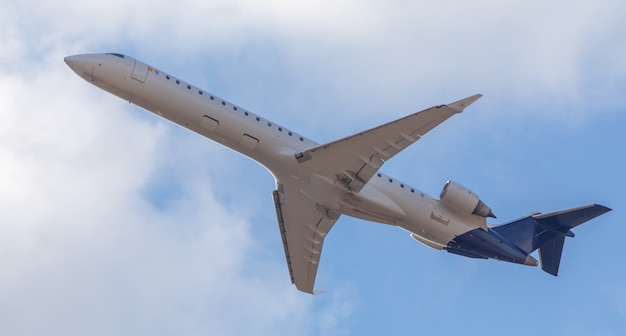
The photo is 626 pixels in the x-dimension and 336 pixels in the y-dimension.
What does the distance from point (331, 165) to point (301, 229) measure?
5417 mm

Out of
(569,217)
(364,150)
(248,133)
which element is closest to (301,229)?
(248,133)

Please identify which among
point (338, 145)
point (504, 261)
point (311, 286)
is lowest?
point (311, 286)

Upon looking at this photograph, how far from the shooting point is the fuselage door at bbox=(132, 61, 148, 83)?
34.0 m

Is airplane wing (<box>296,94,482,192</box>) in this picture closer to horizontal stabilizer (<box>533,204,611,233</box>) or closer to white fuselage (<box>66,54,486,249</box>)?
white fuselage (<box>66,54,486,249</box>)

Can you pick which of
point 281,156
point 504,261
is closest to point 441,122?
point 281,156

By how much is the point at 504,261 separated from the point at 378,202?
6.78 metres

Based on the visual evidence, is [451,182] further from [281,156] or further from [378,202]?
[281,156]

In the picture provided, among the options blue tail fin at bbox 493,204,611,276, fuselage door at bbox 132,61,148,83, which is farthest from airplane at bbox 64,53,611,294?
blue tail fin at bbox 493,204,611,276

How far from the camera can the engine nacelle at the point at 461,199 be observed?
36.0m

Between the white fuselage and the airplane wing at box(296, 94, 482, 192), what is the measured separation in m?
0.49

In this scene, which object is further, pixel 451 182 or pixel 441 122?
pixel 451 182

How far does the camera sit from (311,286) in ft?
134

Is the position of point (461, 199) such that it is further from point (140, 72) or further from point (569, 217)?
point (140, 72)

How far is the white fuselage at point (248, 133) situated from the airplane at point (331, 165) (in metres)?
0.04
